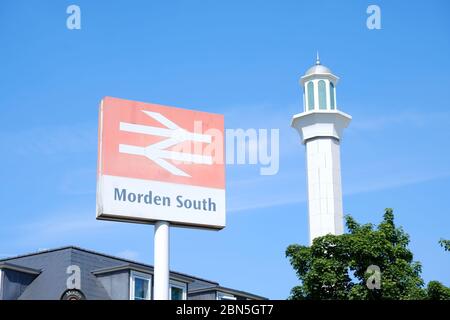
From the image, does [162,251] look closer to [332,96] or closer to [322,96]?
[322,96]

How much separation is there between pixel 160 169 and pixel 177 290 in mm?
17071

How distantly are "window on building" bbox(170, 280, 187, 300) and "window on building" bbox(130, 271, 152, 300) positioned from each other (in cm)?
146

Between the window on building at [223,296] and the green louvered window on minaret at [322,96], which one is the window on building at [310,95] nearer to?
the green louvered window on minaret at [322,96]

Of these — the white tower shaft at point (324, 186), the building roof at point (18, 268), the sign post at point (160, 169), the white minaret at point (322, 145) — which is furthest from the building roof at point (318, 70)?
the sign post at point (160, 169)

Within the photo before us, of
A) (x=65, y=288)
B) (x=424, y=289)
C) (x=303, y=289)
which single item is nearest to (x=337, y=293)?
(x=303, y=289)

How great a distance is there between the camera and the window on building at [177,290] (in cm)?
3894

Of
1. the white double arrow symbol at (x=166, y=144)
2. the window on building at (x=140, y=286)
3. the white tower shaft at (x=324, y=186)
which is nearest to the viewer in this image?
the white double arrow symbol at (x=166, y=144)

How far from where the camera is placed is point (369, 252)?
3431 centimetres

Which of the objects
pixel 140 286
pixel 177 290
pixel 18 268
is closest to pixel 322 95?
pixel 177 290

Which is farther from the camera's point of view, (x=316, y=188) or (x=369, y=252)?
(x=316, y=188)

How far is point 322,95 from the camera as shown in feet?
213

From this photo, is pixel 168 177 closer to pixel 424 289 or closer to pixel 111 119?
pixel 111 119

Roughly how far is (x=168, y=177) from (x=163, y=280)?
3144 millimetres

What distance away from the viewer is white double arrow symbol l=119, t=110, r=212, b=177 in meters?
23.3
